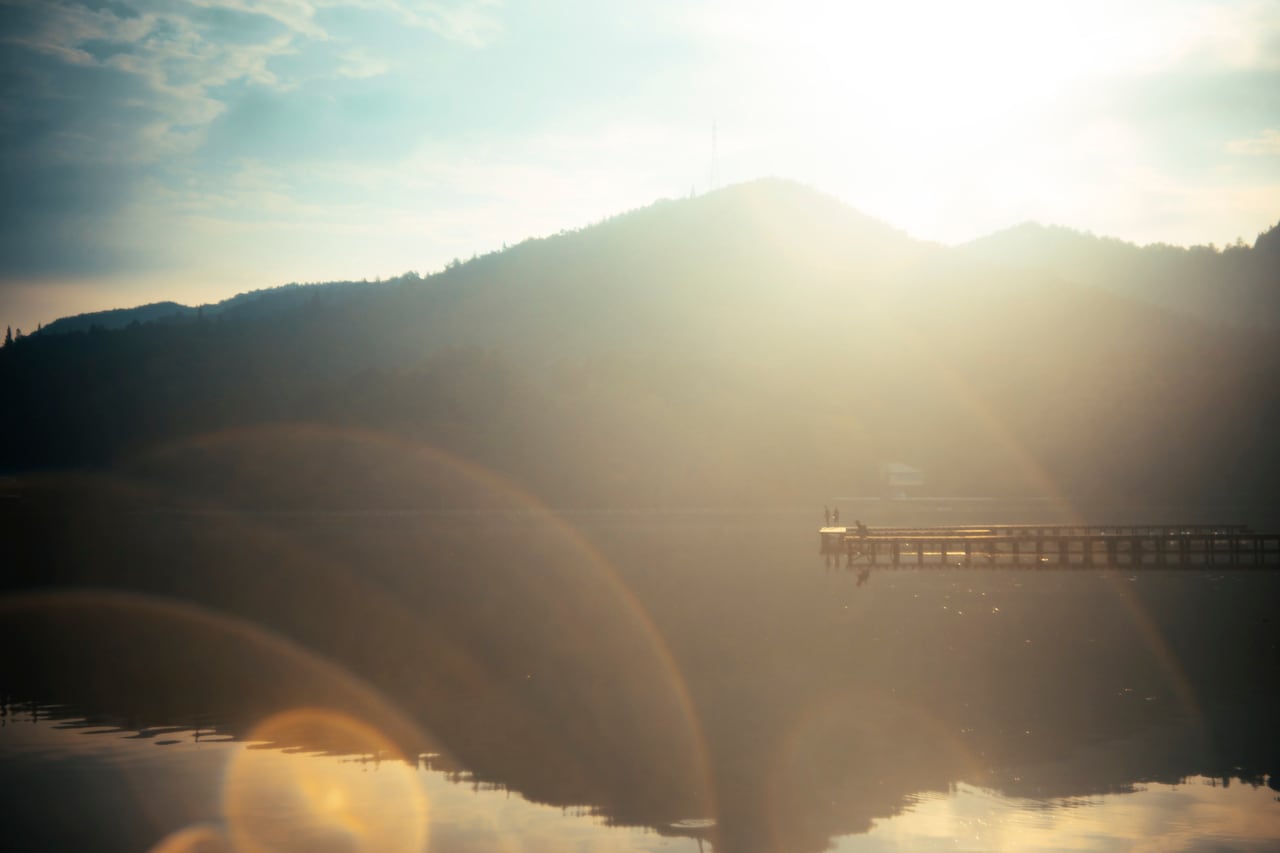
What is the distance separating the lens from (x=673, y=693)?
31.8 metres

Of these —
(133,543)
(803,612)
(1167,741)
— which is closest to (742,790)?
(1167,741)

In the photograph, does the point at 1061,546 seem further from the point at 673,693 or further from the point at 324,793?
the point at 324,793

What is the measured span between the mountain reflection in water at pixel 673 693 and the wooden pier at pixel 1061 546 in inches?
65.4

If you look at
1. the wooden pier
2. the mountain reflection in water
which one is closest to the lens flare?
the mountain reflection in water

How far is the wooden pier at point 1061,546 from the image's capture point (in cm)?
5591

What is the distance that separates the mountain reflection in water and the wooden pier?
1.66 metres

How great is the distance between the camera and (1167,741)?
85.3 feet

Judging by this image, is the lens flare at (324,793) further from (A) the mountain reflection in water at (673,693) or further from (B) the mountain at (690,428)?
(B) the mountain at (690,428)

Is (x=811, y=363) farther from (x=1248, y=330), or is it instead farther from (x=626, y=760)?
Answer: (x=626, y=760)

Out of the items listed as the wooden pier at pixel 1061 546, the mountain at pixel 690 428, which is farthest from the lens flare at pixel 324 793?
the mountain at pixel 690 428

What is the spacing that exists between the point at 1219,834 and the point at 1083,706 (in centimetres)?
1004

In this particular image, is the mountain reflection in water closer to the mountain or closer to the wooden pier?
the wooden pier

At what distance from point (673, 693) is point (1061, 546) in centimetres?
3509

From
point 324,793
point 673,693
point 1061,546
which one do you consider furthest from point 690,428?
point 324,793
